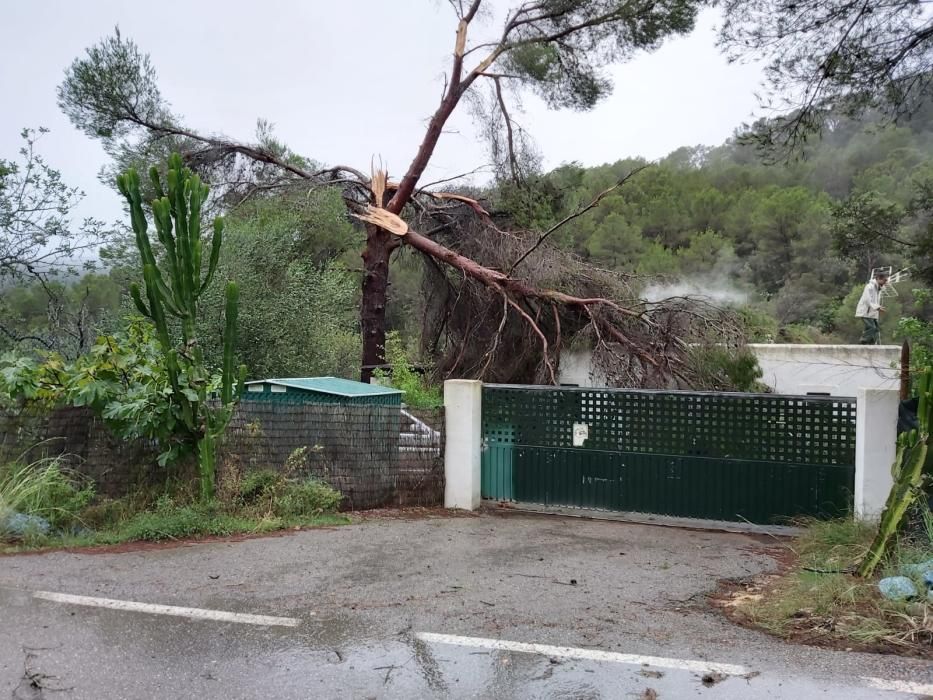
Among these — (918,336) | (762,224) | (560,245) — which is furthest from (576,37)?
(762,224)

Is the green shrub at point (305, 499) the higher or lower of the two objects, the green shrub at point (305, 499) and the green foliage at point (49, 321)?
the lower

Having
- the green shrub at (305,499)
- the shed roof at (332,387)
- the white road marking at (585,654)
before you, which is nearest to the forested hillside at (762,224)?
the shed roof at (332,387)

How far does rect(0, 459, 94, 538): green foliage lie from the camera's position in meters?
7.46

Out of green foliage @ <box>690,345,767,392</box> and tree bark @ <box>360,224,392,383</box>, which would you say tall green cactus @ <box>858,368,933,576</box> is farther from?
tree bark @ <box>360,224,392,383</box>

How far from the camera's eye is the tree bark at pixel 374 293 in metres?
16.4

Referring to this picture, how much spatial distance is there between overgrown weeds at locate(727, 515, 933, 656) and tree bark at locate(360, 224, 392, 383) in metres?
11.3

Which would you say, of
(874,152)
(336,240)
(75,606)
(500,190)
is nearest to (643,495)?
(75,606)

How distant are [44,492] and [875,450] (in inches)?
323

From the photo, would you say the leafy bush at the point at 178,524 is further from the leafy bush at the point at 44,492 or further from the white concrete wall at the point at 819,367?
the white concrete wall at the point at 819,367

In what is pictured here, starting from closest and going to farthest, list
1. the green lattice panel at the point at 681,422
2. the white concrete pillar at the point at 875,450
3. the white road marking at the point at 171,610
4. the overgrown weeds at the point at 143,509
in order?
the white road marking at the point at 171,610 → the overgrown weeds at the point at 143,509 → the white concrete pillar at the point at 875,450 → the green lattice panel at the point at 681,422

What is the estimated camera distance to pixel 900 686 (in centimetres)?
400

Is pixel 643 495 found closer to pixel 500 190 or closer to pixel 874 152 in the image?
pixel 500 190

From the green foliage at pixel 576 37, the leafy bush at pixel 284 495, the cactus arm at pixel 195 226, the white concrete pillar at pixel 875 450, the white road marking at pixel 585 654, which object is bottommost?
the white road marking at pixel 585 654

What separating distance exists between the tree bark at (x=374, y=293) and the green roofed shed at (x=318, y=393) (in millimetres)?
6068
